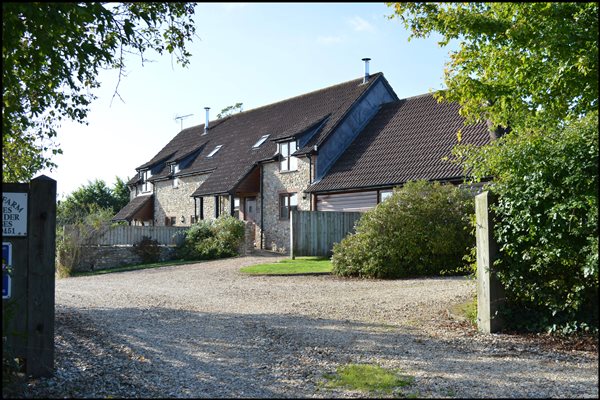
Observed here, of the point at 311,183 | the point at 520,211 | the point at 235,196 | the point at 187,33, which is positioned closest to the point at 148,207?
the point at 235,196

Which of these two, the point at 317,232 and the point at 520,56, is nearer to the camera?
the point at 520,56

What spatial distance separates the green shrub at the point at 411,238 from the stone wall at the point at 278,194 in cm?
1066

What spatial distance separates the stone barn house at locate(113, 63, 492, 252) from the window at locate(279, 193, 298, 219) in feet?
0.15

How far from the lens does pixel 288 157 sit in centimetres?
2909

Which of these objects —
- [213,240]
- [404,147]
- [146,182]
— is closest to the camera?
[404,147]

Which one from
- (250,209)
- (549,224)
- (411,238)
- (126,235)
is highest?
(250,209)

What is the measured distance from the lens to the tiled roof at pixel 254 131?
29.8 m

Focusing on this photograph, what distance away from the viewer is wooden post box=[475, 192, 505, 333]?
8.34 metres

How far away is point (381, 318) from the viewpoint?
10.1m

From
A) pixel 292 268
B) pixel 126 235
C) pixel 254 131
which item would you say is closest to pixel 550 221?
pixel 292 268

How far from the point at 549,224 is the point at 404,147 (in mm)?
18046

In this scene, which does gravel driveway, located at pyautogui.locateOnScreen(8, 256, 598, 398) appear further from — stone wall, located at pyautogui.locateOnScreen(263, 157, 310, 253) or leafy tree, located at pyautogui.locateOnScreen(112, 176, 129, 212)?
leafy tree, located at pyautogui.locateOnScreen(112, 176, 129, 212)

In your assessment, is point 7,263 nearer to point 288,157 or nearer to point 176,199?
point 288,157

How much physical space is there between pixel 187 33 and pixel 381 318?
542 centimetres
